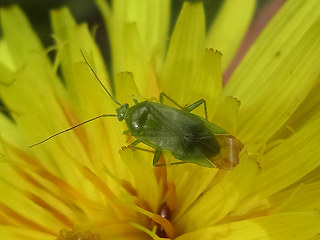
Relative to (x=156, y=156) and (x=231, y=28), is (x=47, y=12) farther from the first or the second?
(x=156, y=156)

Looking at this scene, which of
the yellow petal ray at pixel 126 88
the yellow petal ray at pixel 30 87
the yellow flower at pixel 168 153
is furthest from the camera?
the yellow petal ray at pixel 30 87

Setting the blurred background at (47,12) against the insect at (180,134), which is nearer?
the insect at (180,134)

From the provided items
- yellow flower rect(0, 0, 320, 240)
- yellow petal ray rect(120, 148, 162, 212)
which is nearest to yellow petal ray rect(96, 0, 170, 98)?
yellow flower rect(0, 0, 320, 240)

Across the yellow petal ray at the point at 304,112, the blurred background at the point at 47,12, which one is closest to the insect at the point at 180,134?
the yellow petal ray at the point at 304,112

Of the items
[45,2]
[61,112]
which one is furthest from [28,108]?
[45,2]

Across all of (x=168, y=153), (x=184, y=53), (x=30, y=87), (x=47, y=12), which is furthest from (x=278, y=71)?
(x=47, y=12)

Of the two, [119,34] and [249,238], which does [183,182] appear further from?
[119,34]

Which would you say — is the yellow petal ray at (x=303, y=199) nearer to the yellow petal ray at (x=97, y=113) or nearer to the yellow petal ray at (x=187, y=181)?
the yellow petal ray at (x=187, y=181)

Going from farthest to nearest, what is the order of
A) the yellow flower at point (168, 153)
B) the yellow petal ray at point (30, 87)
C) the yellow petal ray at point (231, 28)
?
1. the yellow petal ray at point (231, 28)
2. the yellow petal ray at point (30, 87)
3. the yellow flower at point (168, 153)
